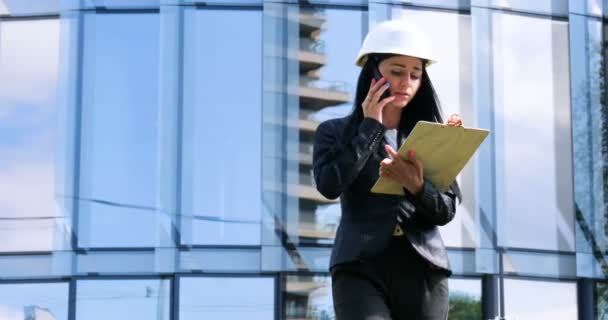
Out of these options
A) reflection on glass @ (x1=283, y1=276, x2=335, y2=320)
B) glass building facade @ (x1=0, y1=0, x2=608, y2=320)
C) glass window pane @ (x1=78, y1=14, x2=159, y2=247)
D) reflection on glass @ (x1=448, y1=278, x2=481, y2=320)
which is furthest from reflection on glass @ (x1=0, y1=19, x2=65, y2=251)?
reflection on glass @ (x1=448, y1=278, x2=481, y2=320)

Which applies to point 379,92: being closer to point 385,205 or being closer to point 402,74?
point 402,74

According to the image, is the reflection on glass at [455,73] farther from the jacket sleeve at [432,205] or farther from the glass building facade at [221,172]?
the jacket sleeve at [432,205]

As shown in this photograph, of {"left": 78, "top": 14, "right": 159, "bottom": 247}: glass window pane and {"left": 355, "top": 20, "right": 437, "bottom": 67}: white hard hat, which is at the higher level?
{"left": 78, "top": 14, "right": 159, "bottom": 247}: glass window pane

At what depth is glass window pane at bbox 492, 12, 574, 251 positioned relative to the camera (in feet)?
35.9

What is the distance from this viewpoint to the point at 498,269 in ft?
35.1

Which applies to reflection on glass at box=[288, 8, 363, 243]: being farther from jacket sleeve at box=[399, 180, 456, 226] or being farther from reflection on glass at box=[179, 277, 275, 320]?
jacket sleeve at box=[399, 180, 456, 226]

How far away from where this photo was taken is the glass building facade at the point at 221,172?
1034 cm

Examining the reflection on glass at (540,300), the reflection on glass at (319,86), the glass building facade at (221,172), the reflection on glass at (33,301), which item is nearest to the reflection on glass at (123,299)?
the glass building facade at (221,172)

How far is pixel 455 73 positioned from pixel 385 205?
8251mm

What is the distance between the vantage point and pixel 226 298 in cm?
1034

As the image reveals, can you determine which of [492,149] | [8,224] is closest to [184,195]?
[8,224]

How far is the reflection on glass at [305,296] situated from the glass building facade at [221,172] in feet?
0.05

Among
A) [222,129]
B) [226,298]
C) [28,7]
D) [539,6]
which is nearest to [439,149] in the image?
[226,298]

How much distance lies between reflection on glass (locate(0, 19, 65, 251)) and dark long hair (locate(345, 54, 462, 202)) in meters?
7.74
